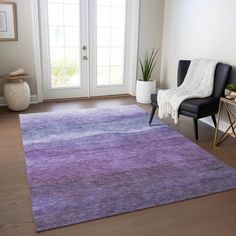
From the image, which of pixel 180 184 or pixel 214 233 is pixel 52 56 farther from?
pixel 214 233

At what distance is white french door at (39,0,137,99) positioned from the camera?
15.1 ft

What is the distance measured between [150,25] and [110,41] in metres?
0.76

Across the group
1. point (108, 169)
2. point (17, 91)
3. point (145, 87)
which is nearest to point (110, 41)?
point (145, 87)

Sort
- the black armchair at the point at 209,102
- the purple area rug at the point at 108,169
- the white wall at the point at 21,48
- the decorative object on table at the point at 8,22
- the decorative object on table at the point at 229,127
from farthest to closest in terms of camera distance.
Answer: the white wall at the point at 21,48 → the decorative object on table at the point at 8,22 → the black armchair at the point at 209,102 → the decorative object on table at the point at 229,127 → the purple area rug at the point at 108,169

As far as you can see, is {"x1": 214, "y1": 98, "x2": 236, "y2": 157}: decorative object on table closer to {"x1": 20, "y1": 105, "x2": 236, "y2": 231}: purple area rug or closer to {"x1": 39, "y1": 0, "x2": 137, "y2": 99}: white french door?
{"x1": 20, "y1": 105, "x2": 236, "y2": 231}: purple area rug

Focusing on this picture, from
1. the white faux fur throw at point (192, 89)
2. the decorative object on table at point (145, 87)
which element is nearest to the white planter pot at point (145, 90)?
the decorative object on table at point (145, 87)

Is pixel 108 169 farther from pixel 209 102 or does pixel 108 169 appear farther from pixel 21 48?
pixel 21 48

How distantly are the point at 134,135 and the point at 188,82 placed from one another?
111cm

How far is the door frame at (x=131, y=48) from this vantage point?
14.5 feet

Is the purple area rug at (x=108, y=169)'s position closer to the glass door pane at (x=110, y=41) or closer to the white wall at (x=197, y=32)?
the white wall at (x=197, y=32)

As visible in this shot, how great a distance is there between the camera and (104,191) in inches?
91.6

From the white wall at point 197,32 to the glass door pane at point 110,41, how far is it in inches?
30.4

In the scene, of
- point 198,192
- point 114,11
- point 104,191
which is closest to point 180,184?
point 198,192

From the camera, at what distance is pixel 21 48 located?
4.45m
